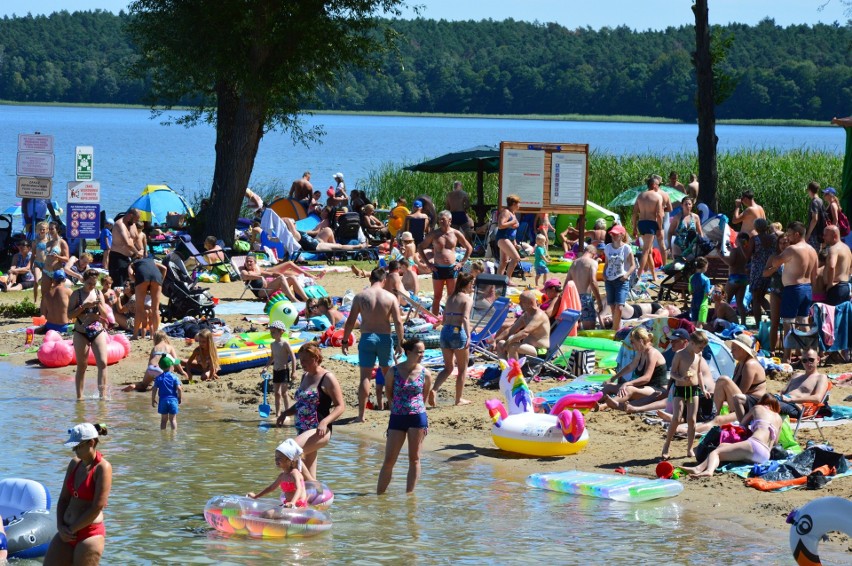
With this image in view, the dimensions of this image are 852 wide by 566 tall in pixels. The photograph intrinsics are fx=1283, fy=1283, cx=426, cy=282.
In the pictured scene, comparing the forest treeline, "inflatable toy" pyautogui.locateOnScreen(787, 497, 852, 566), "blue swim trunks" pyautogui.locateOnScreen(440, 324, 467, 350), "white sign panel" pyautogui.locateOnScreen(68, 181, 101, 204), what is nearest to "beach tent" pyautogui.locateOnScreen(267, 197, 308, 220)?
"white sign panel" pyautogui.locateOnScreen(68, 181, 101, 204)

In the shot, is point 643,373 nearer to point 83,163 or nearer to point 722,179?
point 83,163

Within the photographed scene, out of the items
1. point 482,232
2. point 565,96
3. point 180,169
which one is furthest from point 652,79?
point 482,232

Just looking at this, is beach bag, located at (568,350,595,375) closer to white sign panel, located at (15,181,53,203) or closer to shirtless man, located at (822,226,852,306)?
shirtless man, located at (822,226,852,306)

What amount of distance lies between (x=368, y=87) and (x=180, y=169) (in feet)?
311

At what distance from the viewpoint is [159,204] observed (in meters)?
27.8

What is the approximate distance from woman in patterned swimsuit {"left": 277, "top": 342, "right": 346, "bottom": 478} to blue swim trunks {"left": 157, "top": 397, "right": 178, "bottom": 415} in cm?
310

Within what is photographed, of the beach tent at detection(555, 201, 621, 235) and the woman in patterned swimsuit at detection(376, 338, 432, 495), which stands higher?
the beach tent at detection(555, 201, 621, 235)

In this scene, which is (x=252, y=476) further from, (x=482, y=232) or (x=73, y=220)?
(x=482, y=232)

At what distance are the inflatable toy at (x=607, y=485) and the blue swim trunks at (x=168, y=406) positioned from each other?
148 inches

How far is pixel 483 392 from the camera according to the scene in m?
13.8

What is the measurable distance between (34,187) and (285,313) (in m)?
6.22

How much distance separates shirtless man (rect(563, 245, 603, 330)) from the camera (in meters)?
15.7

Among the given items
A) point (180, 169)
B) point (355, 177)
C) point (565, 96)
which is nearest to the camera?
point (355, 177)

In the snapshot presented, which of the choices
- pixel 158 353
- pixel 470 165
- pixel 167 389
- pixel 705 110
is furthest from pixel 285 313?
pixel 705 110
